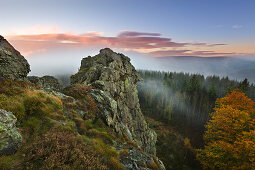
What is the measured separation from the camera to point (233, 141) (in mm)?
22094

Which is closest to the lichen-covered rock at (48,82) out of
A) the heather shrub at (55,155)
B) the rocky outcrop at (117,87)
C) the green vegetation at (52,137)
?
the green vegetation at (52,137)

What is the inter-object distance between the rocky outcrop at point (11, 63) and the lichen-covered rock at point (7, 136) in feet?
22.5

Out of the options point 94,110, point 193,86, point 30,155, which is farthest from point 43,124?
point 193,86

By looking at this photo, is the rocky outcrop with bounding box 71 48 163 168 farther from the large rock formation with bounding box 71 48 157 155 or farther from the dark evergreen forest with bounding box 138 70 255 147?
the dark evergreen forest with bounding box 138 70 255 147

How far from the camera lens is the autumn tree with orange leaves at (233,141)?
17.4 metres

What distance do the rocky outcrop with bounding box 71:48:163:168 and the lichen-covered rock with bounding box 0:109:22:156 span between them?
9478 mm

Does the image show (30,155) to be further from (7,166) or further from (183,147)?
(183,147)

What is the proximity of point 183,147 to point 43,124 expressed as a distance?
59.6 metres

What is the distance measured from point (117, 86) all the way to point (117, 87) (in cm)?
24

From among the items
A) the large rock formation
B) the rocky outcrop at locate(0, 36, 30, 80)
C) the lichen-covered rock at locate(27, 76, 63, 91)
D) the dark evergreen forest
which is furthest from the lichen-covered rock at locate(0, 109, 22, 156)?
the dark evergreen forest

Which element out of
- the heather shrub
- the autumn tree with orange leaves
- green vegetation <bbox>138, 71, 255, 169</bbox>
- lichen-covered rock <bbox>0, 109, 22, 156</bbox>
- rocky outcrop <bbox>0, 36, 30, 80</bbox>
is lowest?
green vegetation <bbox>138, 71, 255, 169</bbox>

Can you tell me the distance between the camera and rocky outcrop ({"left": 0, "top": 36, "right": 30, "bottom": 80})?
36.1 feet

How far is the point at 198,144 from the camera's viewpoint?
5631 centimetres

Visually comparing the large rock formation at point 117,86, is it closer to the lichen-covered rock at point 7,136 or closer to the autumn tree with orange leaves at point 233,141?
the lichen-covered rock at point 7,136
